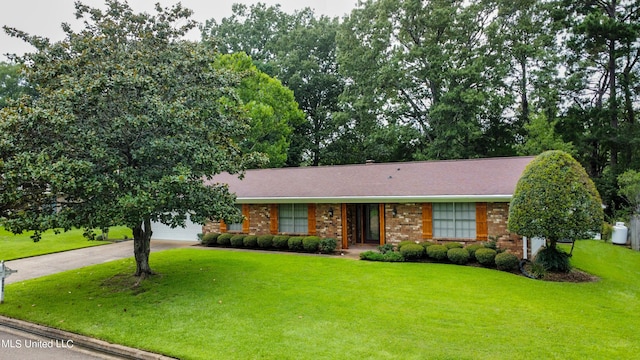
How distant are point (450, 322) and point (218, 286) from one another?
19.1 feet

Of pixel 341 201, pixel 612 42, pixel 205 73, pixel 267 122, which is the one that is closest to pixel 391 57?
pixel 267 122

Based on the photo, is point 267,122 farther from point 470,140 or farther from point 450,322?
point 450,322

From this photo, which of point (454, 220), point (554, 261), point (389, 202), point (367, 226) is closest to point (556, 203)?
point (554, 261)

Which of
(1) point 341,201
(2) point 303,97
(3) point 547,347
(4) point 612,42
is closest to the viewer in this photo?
(3) point 547,347

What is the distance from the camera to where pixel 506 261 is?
11.5 m

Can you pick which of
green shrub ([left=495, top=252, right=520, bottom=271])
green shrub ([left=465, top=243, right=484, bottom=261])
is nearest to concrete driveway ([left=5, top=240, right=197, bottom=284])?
green shrub ([left=465, top=243, right=484, bottom=261])

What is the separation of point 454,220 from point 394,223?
7.17 feet

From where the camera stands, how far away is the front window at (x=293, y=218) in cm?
1596

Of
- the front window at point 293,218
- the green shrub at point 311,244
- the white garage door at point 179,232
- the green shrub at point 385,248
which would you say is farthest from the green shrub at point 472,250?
the white garage door at point 179,232

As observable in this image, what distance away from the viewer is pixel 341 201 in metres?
14.6

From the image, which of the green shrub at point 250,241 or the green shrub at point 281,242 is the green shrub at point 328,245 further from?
the green shrub at point 250,241

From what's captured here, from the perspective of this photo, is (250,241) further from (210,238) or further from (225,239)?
(210,238)

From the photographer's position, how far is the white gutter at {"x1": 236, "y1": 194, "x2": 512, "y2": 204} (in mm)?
12516

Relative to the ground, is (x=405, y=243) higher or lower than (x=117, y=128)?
lower
